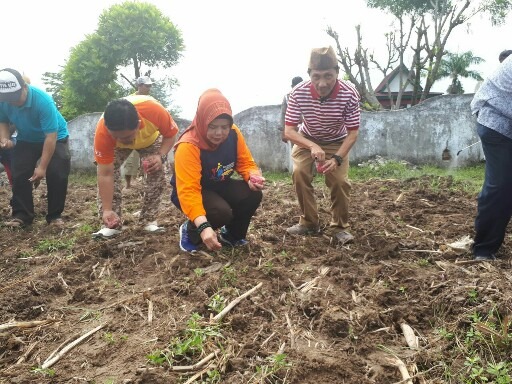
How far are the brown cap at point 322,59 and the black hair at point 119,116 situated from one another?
1489 millimetres

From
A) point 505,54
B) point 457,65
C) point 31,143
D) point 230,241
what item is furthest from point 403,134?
point 457,65

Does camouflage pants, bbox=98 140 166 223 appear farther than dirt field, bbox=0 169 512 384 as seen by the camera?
Yes

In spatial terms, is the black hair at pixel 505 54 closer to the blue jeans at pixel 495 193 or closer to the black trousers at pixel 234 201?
the blue jeans at pixel 495 193

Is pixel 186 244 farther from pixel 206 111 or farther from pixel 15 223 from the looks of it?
pixel 15 223

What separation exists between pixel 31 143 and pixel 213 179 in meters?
2.63

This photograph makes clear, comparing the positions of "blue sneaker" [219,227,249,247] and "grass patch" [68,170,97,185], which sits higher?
"blue sneaker" [219,227,249,247]

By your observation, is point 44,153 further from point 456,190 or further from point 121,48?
point 121,48

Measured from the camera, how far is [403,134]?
380 inches

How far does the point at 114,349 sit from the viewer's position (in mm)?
2273

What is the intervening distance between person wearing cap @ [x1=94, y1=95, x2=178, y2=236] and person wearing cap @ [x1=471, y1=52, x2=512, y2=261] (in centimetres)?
260

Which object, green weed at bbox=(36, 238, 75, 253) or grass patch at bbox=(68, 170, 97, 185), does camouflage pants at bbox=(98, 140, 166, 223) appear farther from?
grass patch at bbox=(68, 170, 97, 185)

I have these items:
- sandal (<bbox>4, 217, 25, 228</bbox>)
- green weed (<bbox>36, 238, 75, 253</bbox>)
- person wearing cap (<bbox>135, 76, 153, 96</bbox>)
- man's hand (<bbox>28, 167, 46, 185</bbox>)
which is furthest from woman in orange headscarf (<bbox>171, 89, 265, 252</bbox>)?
person wearing cap (<bbox>135, 76, 153, 96</bbox>)

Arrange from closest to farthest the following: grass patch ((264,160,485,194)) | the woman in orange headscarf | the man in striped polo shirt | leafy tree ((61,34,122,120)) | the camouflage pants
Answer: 1. the woman in orange headscarf
2. the man in striped polo shirt
3. the camouflage pants
4. grass patch ((264,160,485,194))
5. leafy tree ((61,34,122,120))

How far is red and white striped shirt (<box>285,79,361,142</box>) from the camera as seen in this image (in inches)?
151
